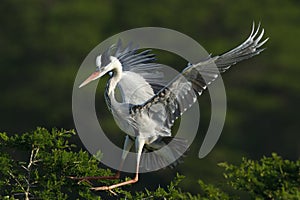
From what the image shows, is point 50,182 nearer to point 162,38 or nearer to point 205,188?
point 205,188

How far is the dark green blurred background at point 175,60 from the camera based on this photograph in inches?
800

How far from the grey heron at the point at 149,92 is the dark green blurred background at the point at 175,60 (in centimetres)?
1242

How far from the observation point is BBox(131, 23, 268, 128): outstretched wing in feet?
20.2

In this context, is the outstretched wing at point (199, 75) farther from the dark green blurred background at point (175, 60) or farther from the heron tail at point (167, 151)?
the dark green blurred background at point (175, 60)

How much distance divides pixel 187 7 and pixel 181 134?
631 inches

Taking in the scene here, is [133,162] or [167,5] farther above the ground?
[167,5]

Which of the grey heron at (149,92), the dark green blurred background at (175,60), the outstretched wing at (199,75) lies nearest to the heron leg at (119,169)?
the grey heron at (149,92)

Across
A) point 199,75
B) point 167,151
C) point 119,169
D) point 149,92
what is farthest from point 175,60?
point 199,75

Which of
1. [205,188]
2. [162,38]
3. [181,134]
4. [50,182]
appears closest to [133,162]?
[181,134]

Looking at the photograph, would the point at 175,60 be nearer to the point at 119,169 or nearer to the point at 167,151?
the point at 167,151

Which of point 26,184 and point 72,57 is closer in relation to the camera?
point 26,184

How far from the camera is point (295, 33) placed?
22375mm

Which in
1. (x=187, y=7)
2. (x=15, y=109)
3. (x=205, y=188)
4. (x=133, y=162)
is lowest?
(x=205, y=188)

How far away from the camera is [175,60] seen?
19703mm
